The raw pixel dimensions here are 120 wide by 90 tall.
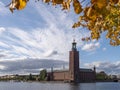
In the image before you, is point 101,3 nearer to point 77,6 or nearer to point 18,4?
point 77,6

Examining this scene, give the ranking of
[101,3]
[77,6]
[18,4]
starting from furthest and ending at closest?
[77,6], [18,4], [101,3]

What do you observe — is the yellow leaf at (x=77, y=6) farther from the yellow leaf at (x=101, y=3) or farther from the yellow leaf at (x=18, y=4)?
the yellow leaf at (x=18, y=4)

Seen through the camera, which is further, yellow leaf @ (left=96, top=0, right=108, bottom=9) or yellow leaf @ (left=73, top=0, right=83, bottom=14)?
yellow leaf @ (left=73, top=0, right=83, bottom=14)

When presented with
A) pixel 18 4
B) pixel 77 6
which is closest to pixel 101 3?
pixel 77 6

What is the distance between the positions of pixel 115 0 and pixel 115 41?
33.0 ft

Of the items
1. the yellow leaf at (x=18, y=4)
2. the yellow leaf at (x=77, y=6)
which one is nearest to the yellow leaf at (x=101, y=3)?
the yellow leaf at (x=77, y=6)

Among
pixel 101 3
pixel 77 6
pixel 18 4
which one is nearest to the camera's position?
pixel 101 3

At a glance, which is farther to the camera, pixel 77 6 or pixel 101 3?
pixel 77 6

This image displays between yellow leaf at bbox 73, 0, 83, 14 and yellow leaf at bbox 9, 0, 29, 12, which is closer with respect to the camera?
yellow leaf at bbox 9, 0, 29, 12

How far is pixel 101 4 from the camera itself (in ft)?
8.07

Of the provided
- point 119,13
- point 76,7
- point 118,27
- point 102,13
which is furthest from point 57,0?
point 118,27

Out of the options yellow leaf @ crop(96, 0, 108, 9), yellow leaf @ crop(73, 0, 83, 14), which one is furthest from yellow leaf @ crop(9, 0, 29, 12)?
yellow leaf @ crop(96, 0, 108, 9)

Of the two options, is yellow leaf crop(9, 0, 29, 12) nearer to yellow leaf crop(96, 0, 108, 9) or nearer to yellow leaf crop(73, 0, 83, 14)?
yellow leaf crop(73, 0, 83, 14)

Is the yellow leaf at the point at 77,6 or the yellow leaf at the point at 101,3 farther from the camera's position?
the yellow leaf at the point at 77,6
